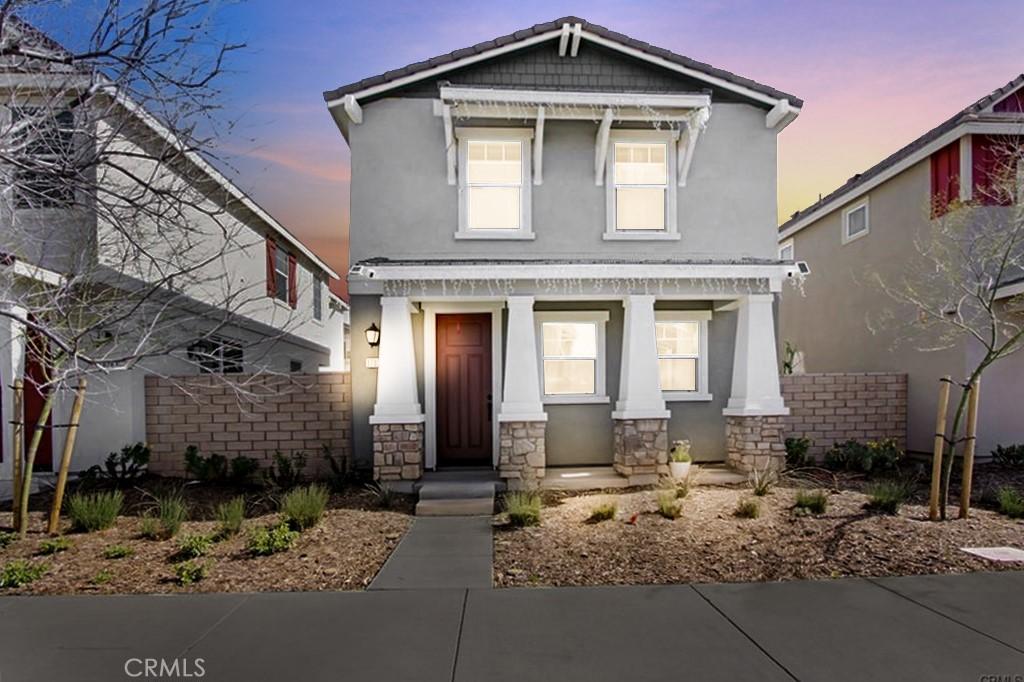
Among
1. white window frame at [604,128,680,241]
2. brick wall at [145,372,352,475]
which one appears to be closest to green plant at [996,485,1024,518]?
white window frame at [604,128,680,241]

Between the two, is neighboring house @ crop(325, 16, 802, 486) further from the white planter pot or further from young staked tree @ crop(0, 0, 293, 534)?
young staked tree @ crop(0, 0, 293, 534)

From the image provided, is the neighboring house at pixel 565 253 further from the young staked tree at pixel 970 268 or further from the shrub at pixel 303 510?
the young staked tree at pixel 970 268

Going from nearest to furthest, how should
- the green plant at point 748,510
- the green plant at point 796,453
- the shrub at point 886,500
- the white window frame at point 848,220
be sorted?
the green plant at point 748,510, the shrub at point 886,500, the green plant at point 796,453, the white window frame at point 848,220

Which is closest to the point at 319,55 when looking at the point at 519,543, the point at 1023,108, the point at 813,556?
the point at 519,543

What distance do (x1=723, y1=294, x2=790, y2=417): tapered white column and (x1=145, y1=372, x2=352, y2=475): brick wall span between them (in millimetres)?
6744

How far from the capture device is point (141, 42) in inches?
213

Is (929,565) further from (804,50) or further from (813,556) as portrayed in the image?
(804,50)

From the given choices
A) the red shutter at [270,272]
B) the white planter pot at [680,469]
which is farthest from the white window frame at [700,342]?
the red shutter at [270,272]

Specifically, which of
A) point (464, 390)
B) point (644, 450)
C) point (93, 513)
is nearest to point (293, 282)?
point (464, 390)

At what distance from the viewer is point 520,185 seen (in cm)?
993

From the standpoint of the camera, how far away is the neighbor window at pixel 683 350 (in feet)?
34.0

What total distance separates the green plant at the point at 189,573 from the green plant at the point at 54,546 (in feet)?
5.52

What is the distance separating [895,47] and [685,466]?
27.9ft

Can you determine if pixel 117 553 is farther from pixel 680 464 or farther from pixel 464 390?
pixel 680 464
